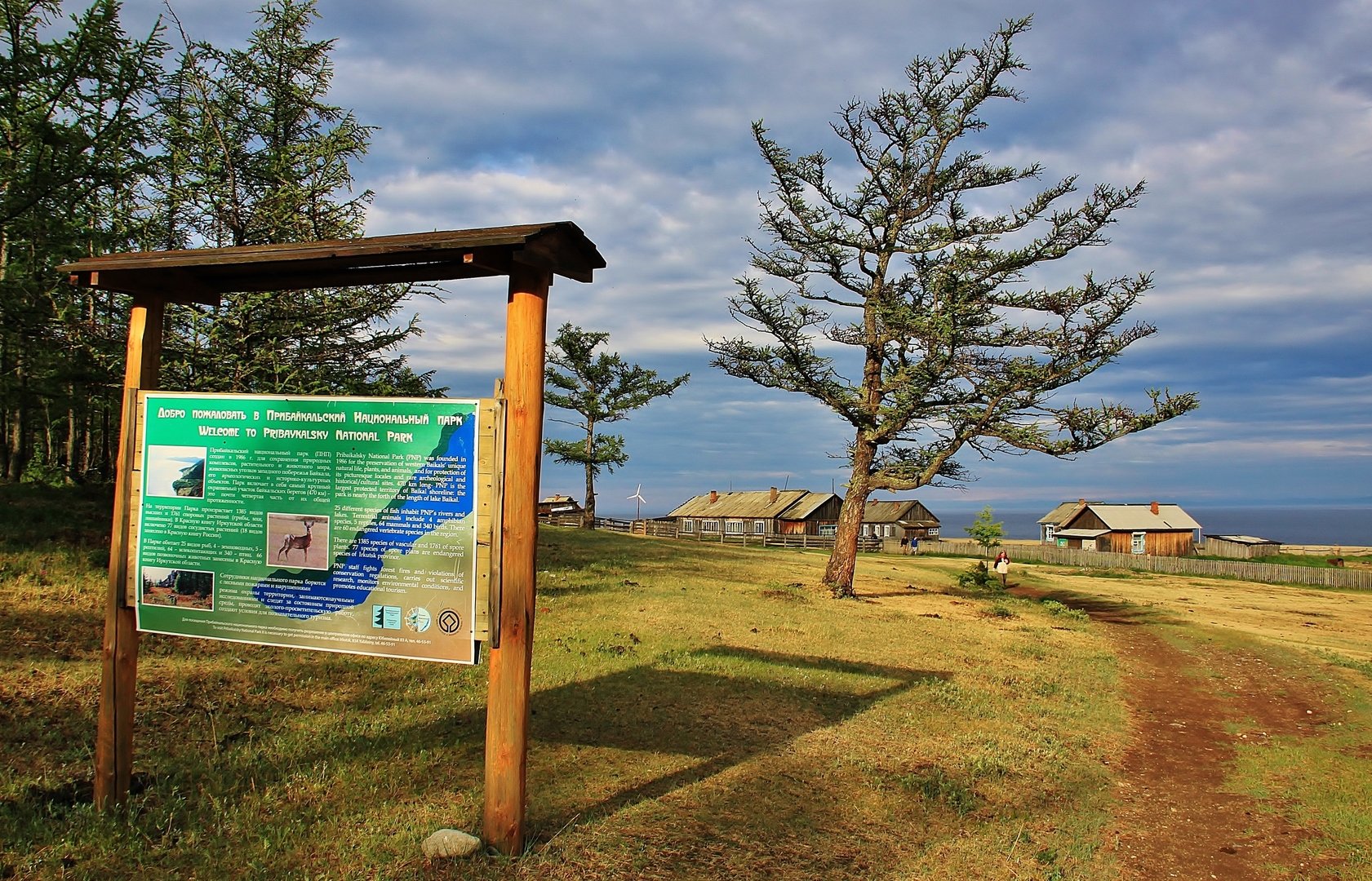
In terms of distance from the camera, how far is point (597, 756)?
7.35 meters

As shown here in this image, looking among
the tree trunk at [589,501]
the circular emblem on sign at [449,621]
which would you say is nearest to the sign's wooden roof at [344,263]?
the circular emblem on sign at [449,621]

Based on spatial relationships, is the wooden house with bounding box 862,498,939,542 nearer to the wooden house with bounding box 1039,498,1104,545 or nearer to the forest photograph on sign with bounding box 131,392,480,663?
the wooden house with bounding box 1039,498,1104,545

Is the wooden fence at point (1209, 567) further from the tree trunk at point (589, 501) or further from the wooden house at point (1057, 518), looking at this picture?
the tree trunk at point (589, 501)

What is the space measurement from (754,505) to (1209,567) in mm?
35639

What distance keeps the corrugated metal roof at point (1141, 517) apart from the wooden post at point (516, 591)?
73.5m

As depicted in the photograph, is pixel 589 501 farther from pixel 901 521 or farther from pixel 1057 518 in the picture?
pixel 1057 518

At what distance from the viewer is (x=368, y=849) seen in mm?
5195

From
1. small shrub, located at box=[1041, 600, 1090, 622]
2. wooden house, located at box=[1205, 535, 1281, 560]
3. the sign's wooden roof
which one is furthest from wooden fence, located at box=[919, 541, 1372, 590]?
the sign's wooden roof

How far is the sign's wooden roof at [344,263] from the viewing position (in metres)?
5.16

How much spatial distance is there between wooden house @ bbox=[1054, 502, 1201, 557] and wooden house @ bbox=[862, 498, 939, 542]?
42.9 feet

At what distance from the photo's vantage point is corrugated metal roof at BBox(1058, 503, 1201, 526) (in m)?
68.7

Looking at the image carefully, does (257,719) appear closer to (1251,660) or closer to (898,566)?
(1251,660)

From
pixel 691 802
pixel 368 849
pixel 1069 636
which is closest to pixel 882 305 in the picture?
pixel 1069 636

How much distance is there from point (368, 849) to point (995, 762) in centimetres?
612
